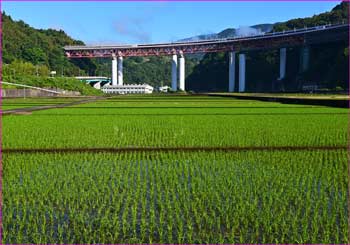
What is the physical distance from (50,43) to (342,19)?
86.6 metres

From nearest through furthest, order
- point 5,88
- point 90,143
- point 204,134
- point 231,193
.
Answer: point 231,193 < point 90,143 < point 204,134 < point 5,88

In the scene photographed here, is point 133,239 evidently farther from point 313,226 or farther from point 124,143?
point 124,143

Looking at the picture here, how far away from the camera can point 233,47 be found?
315 ft

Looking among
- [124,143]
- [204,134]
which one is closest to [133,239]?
[124,143]

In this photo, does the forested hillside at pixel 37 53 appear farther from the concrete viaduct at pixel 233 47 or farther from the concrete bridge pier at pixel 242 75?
the concrete bridge pier at pixel 242 75

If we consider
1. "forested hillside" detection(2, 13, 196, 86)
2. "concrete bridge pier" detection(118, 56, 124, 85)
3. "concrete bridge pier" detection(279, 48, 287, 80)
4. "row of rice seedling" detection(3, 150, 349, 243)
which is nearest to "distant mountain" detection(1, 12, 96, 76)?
"forested hillside" detection(2, 13, 196, 86)

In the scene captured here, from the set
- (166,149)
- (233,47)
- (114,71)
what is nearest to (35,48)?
(114,71)

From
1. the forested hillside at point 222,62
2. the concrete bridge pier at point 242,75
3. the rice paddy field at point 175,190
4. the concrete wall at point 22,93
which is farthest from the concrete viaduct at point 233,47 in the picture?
the rice paddy field at point 175,190

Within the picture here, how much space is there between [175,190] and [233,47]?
9340cm

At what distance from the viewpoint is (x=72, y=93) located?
7825 cm

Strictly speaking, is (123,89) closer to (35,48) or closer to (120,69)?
(120,69)

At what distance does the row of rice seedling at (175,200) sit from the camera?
431 centimetres

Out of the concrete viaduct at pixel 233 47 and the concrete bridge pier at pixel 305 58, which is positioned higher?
the concrete viaduct at pixel 233 47

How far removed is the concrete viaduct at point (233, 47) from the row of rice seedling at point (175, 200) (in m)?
71.5
